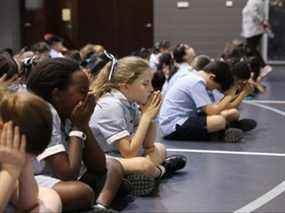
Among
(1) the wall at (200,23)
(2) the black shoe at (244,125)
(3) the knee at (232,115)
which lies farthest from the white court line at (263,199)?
(1) the wall at (200,23)

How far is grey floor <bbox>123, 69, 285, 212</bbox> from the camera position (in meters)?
3.42

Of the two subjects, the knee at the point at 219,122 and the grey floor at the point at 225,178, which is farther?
the knee at the point at 219,122

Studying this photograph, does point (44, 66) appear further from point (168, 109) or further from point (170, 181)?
point (168, 109)

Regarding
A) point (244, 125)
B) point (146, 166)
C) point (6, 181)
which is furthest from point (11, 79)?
point (244, 125)

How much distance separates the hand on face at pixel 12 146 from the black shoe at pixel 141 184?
141 cm

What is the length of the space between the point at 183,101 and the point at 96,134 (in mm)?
1701

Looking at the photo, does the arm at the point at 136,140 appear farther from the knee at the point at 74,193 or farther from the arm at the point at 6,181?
the arm at the point at 6,181

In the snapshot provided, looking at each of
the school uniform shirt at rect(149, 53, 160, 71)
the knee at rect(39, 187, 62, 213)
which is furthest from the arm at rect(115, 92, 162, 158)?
the school uniform shirt at rect(149, 53, 160, 71)

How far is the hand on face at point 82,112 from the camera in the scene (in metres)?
2.91

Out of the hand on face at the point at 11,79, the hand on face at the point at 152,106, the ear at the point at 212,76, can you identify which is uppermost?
the hand on face at the point at 11,79

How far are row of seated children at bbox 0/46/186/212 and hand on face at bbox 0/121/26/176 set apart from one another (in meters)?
0.09

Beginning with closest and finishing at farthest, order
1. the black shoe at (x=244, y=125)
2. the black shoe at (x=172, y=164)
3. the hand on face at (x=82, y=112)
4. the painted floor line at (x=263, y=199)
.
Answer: the hand on face at (x=82, y=112)
the painted floor line at (x=263, y=199)
the black shoe at (x=172, y=164)
the black shoe at (x=244, y=125)

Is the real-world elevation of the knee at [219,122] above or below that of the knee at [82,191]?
below

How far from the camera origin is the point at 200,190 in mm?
3742
